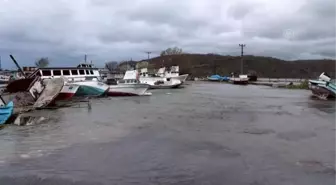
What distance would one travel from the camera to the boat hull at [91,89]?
37.8 metres

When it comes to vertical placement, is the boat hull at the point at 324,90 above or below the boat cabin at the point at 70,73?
below

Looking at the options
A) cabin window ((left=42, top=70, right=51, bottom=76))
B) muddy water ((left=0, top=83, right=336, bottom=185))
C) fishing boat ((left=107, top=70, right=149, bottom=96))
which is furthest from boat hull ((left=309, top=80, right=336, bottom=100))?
cabin window ((left=42, top=70, right=51, bottom=76))

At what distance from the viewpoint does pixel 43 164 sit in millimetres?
10828

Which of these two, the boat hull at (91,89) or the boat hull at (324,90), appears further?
the boat hull at (91,89)

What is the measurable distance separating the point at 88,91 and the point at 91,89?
413mm

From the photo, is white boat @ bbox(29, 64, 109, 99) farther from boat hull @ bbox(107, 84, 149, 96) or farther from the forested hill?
the forested hill

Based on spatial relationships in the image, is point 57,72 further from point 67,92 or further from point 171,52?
point 171,52

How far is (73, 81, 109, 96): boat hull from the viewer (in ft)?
124

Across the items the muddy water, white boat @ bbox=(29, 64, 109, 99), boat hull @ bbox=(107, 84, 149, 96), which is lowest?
the muddy water

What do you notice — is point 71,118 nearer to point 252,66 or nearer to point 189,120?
point 189,120

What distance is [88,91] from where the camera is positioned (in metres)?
38.7

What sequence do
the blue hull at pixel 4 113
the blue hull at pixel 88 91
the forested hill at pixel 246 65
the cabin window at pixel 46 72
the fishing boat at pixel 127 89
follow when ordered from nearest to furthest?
the blue hull at pixel 4 113
the cabin window at pixel 46 72
the blue hull at pixel 88 91
the fishing boat at pixel 127 89
the forested hill at pixel 246 65

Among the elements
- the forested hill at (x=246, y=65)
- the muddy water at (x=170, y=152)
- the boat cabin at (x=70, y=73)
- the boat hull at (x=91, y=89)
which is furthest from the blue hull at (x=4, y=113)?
the forested hill at (x=246, y=65)

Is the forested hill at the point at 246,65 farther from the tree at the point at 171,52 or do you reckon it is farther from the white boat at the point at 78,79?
the white boat at the point at 78,79
